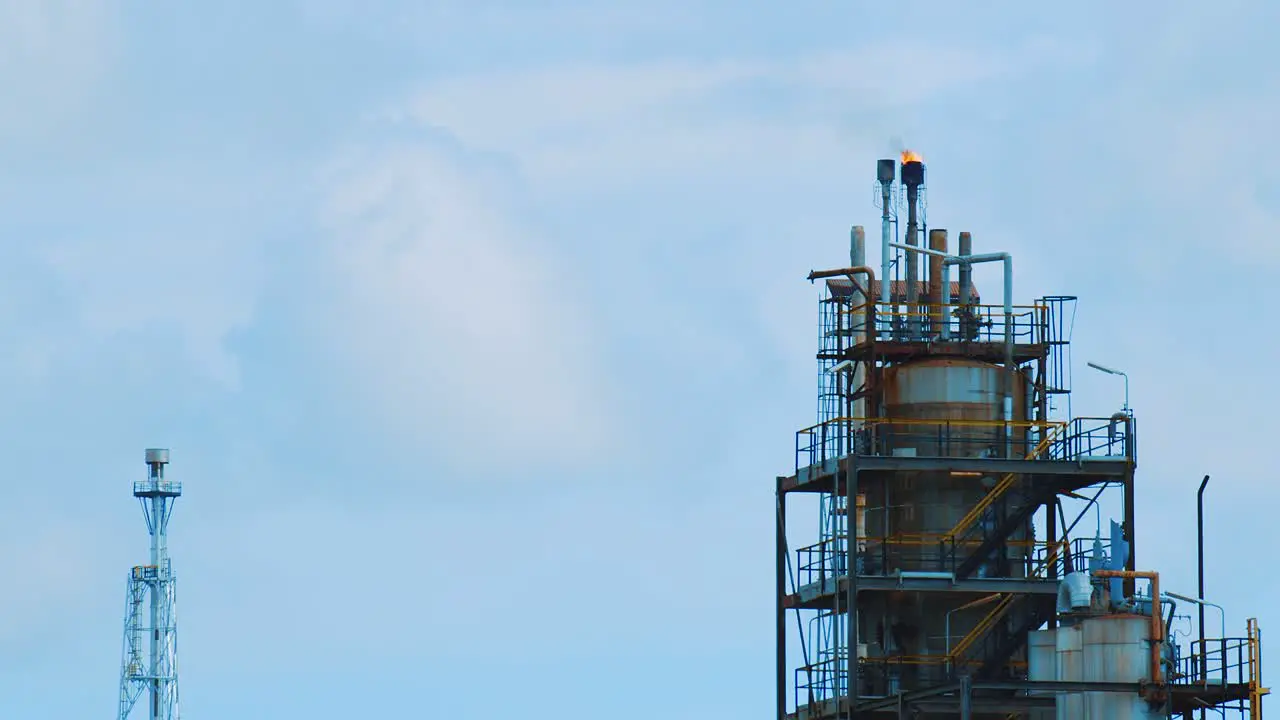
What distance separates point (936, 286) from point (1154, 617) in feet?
49.1

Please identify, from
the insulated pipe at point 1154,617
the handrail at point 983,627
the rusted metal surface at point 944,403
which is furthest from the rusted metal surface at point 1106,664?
the rusted metal surface at point 944,403

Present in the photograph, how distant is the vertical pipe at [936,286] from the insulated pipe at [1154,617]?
11.3 m

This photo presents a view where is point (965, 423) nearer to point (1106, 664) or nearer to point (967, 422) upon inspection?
point (967, 422)

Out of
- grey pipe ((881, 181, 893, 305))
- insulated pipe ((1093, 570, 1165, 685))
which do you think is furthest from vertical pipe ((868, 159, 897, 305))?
insulated pipe ((1093, 570, 1165, 685))

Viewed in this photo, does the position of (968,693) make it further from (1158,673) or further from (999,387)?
(999,387)

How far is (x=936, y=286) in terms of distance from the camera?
103 m

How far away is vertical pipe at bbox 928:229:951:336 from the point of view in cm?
10194

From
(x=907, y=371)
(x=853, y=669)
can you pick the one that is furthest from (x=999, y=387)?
(x=853, y=669)

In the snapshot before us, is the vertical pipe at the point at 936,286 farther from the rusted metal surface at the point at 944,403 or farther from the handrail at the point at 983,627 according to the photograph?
the handrail at the point at 983,627

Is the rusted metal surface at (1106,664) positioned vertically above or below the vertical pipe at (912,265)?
below

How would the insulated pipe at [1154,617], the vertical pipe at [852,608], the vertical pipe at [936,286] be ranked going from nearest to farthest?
the insulated pipe at [1154,617], the vertical pipe at [852,608], the vertical pipe at [936,286]

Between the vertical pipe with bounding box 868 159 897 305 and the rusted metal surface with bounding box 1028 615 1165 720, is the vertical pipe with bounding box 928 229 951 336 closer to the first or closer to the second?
the vertical pipe with bounding box 868 159 897 305

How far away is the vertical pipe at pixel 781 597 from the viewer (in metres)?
102

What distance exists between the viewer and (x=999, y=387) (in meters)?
101
